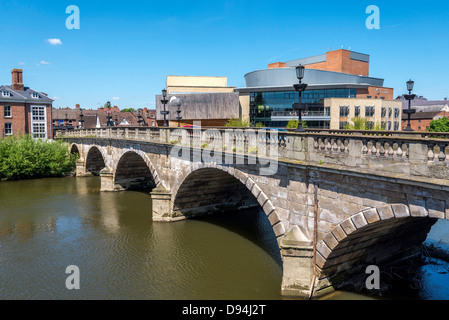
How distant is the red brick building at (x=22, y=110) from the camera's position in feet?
160

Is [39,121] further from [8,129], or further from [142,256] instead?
[142,256]

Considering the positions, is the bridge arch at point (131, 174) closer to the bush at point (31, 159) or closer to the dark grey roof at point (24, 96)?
the bush at point (31, 159)

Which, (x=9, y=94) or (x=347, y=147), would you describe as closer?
(x=347, y=147)

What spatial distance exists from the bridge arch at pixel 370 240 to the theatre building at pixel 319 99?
41.8 metres

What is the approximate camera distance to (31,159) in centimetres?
3850

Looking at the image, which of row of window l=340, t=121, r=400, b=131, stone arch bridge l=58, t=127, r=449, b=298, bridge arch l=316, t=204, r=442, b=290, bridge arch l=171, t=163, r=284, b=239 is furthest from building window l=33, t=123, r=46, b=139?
bridge arch l=316, t=204, r=442, b=290

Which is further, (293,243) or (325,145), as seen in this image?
(293,243)

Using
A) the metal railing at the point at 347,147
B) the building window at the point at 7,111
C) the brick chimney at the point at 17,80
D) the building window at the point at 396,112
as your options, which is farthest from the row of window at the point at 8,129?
the building window at the point at 396,112

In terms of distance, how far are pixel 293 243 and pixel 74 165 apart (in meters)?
36.7

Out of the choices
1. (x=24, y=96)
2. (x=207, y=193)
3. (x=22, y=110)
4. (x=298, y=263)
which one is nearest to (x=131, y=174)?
(x=207, y=193)

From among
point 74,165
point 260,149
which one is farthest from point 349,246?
point 74,165

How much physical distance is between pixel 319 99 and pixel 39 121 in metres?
43.0
